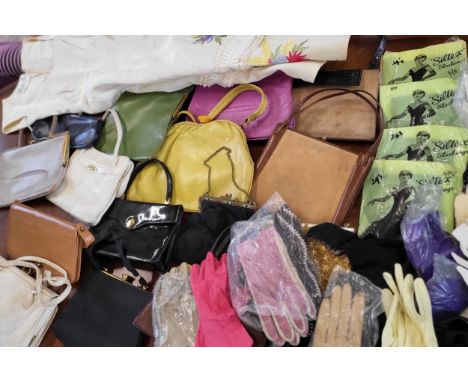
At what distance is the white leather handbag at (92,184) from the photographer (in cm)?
128

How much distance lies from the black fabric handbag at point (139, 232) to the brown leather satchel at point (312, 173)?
26cm

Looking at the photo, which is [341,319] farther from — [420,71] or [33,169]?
[33,169]

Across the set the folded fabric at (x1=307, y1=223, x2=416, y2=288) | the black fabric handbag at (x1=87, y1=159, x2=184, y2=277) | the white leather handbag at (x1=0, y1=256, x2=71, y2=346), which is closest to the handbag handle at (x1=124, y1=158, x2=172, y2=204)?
the black fabric handbag at (x1=87, y1=159, x2=184, y2=277)

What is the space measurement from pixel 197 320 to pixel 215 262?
0.47 ft

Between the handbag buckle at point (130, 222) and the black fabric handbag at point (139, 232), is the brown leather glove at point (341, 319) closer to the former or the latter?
the black fabric handbag at point (139, 232)

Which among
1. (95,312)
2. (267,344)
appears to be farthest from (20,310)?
(267,344)

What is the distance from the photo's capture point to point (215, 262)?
1021 mm

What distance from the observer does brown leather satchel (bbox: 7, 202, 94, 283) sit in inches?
47.2

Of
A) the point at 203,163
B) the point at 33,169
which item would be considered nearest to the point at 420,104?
the point at 203,163

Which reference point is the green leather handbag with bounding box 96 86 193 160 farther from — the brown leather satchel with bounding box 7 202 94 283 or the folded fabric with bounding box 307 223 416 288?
the folded fabric with bounding box 307 223 416 288

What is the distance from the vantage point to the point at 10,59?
1607 millimetres

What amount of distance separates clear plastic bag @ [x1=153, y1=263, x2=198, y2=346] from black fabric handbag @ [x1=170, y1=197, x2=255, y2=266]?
0.08m

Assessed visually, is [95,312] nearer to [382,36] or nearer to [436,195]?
[436,195]

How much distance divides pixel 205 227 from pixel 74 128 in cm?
65
